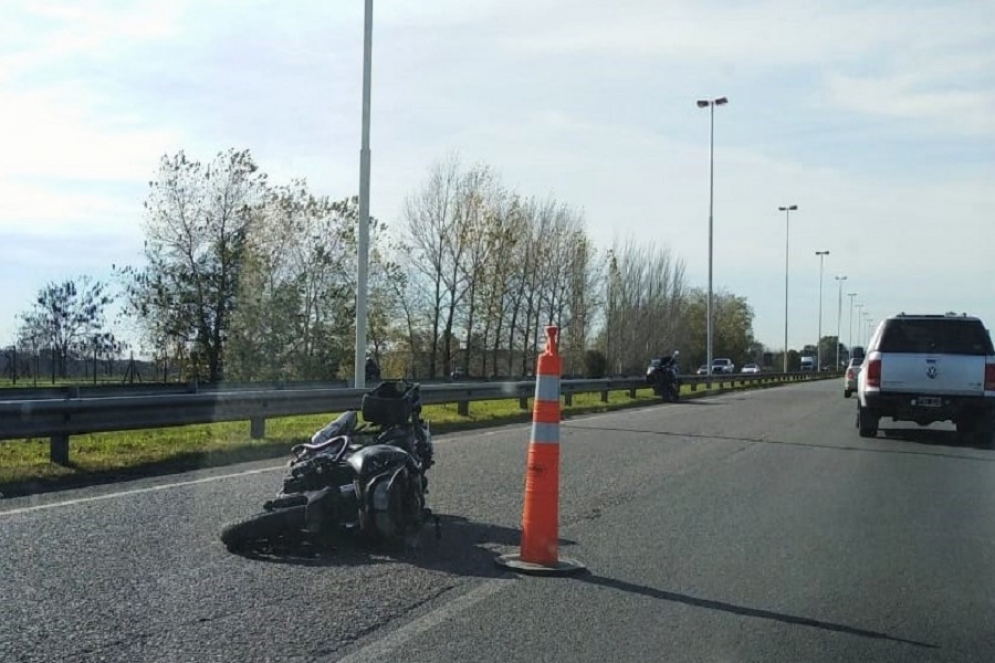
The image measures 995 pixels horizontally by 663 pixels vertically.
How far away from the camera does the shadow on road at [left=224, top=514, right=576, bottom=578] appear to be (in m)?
6.82

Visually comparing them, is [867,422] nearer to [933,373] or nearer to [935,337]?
[933,373]

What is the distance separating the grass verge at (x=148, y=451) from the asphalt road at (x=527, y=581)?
949 millimetres

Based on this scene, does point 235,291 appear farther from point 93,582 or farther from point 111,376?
point 93,582

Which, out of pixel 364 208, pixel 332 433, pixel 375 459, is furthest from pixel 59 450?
pixel 364 208

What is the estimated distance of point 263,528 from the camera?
22.3 feet

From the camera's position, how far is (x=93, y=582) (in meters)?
6.05

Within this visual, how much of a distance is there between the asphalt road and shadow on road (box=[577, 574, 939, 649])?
21 mm

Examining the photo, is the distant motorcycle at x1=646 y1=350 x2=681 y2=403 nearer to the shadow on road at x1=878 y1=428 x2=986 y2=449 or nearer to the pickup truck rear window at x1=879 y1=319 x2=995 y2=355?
the shadow on road at x1=878 y1=428 x2=986 y2=449

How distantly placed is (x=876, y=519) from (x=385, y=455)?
4773mm

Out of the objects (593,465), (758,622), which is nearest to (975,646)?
(758,622)

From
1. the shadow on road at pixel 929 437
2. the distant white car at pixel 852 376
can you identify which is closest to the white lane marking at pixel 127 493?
the shadow on road at pixel 929 437

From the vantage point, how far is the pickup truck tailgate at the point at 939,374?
670 inches

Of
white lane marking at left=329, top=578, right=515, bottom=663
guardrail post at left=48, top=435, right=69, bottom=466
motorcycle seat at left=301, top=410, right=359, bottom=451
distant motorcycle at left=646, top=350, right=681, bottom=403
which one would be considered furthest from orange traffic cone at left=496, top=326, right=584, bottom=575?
distant motorcycle at left=646, top=350, right=681, bottom=403

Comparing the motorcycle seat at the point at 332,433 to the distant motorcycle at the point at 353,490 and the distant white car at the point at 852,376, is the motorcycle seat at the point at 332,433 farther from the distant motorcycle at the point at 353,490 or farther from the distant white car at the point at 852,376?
the distant white car at the point at 852,376
